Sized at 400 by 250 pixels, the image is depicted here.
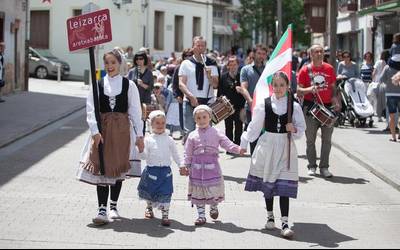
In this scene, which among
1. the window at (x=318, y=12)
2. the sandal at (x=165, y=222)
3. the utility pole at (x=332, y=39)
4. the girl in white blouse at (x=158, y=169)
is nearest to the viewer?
the sandal at (x=165, y=222)

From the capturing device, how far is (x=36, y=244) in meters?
6.82

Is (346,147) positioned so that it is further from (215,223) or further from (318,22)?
(318,22)

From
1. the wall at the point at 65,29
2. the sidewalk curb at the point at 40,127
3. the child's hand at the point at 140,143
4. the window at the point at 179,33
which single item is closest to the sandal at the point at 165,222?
the child's hand at the point at 140,143

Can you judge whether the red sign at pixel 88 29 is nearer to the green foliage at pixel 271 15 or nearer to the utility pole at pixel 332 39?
the utility pole at pixel 332 39

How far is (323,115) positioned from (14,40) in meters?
17.7

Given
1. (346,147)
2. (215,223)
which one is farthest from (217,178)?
(346,147)

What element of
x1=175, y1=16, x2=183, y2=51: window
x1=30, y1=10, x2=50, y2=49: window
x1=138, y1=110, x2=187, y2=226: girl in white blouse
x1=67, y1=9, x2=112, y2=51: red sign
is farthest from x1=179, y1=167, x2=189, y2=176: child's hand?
x1=175, y1=16, x2=183, y2=51: window

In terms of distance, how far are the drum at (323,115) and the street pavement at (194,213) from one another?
0.84 m

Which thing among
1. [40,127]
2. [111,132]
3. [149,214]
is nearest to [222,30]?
[40,127]

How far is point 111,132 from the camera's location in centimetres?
782

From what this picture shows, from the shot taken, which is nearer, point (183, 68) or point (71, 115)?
point (183, 68)

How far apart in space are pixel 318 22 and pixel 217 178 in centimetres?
3236

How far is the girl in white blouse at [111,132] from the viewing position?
7820 millimetres

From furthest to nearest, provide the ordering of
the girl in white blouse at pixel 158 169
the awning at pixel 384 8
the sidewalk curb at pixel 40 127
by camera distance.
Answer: the awning at pixel 384 8, the sidewalk curb at pixel 40 127, the girl in white blouse at pixel 158 169
